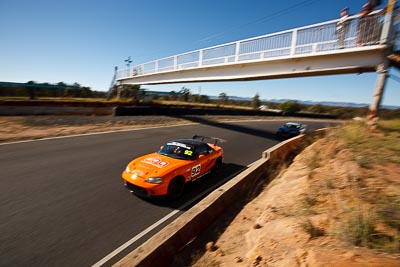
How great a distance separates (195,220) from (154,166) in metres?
2.26

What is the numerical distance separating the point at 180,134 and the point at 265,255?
12.7m

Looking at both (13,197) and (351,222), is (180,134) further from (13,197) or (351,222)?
(351,222)

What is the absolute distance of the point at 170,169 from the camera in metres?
5.94

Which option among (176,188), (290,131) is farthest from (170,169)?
(290,131)

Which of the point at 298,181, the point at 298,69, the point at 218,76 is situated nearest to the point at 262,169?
the point at 298,181

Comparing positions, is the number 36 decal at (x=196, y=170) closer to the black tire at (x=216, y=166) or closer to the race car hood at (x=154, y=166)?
the race car hood at (x=154, y=166)

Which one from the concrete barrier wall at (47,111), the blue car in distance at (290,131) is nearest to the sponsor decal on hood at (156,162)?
the blue car in distance at (290,131)

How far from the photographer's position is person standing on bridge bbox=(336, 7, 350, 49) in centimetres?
980

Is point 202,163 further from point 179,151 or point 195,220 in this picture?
point 195,220

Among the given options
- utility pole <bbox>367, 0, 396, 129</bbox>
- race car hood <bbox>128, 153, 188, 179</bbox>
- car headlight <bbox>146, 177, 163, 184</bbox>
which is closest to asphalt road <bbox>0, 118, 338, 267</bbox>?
car headlight <bbox>146, 177, 163, 184</bbox>

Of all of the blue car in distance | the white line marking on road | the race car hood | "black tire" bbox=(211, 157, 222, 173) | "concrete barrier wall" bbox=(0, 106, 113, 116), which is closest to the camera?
the white line marking on road

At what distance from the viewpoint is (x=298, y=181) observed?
575cm

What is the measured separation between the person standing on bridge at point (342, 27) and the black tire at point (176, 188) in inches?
380

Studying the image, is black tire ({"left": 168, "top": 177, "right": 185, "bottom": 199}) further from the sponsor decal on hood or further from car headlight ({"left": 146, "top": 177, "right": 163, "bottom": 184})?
the sponsor decal on hood
